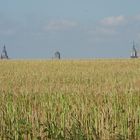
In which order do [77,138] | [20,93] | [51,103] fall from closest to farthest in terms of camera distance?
1. [77,138]
2. [51,103]
3. [20,93]

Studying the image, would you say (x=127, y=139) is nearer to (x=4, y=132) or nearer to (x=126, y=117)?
(x=126, y=117)

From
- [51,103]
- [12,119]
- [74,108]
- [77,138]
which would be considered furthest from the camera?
[51,103]

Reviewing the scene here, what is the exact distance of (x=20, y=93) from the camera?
410 inches

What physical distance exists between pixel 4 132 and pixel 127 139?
1.68 meters

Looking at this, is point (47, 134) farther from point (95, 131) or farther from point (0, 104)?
point (0, 104)

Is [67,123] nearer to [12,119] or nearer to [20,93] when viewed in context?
[12,119]

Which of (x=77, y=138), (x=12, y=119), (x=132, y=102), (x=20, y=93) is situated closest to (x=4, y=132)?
(x=12, y=119)

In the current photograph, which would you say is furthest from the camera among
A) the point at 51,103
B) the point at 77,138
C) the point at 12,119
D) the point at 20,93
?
the point at 20,93

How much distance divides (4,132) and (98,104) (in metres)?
2.16

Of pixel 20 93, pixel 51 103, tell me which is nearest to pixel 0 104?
pixel 51 103

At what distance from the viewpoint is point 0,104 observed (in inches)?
347

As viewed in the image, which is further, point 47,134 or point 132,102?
point 132,102

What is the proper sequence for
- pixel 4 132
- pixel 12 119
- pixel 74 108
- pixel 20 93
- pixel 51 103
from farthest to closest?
pixel 20 93 < pixel 51 103 < pixel 74 108 < pixel 12 119 < pixel 4 132

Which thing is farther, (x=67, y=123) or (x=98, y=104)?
(x=98, y=104)
